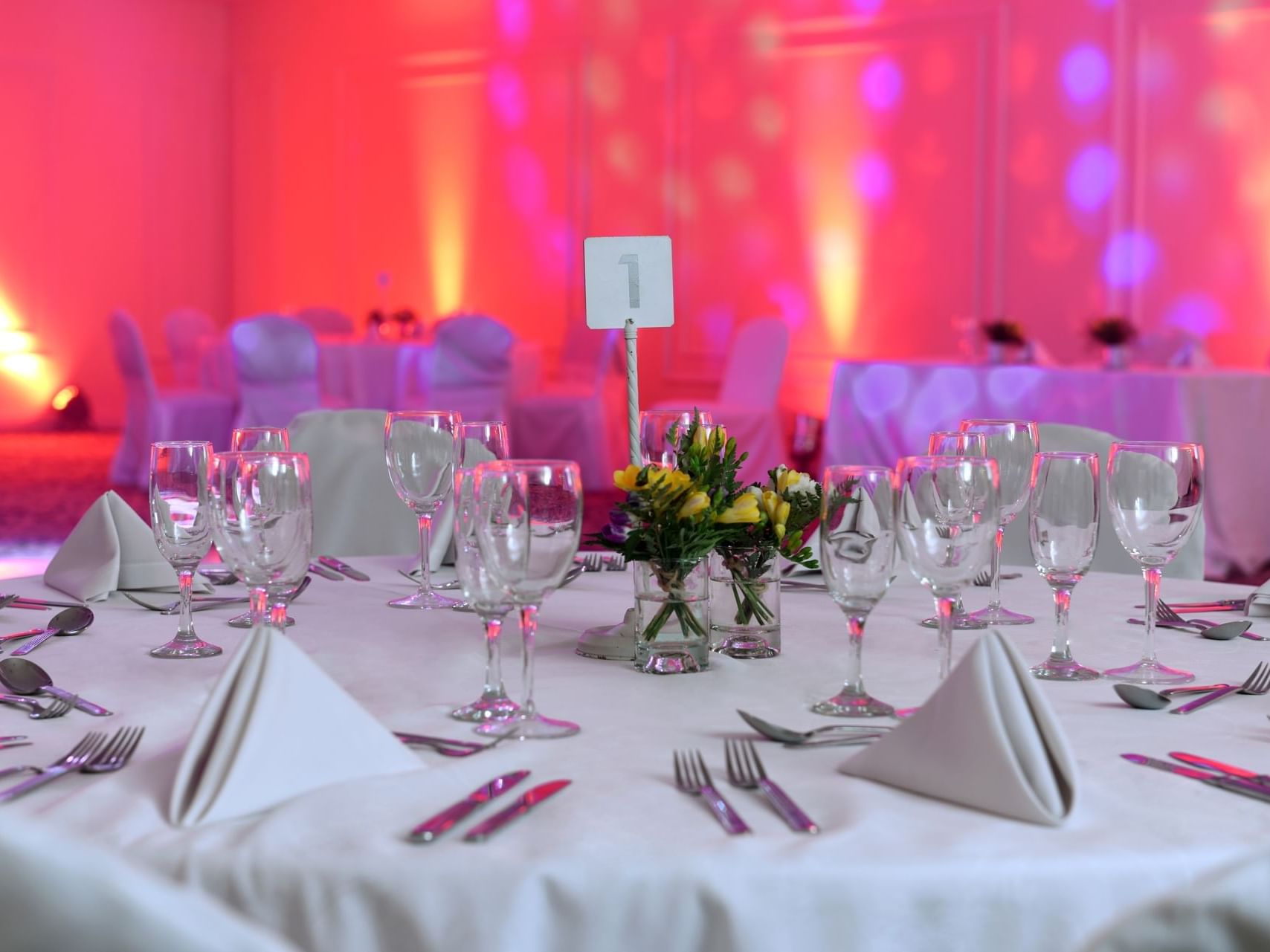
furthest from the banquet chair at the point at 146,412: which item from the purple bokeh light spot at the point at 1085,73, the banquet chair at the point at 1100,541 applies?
the banquet chair at the point at 1100,541

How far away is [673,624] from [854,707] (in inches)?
8.9

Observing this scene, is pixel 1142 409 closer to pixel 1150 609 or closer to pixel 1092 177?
pixel 1092 177

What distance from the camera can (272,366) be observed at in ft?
22.6

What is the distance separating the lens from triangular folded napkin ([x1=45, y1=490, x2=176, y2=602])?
1.71 metres

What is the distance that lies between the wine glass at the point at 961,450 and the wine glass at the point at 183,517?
816mm

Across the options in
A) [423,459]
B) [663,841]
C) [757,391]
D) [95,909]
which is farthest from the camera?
[757,391]

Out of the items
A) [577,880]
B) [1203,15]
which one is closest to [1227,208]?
[1203,15]

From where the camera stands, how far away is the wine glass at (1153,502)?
4.32 feet

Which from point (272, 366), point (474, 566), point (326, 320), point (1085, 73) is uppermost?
point (1085, 73)

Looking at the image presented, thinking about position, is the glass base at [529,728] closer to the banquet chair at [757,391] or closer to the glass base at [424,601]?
the glass base at [424,601]

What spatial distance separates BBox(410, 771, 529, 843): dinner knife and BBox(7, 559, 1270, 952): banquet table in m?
0.01

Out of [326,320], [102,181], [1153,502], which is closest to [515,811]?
[1153,502]

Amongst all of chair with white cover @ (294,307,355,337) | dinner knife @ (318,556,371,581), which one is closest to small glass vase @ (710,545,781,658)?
dinner knife @ (318,556,371,581)

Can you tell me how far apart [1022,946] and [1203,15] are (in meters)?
7.64
